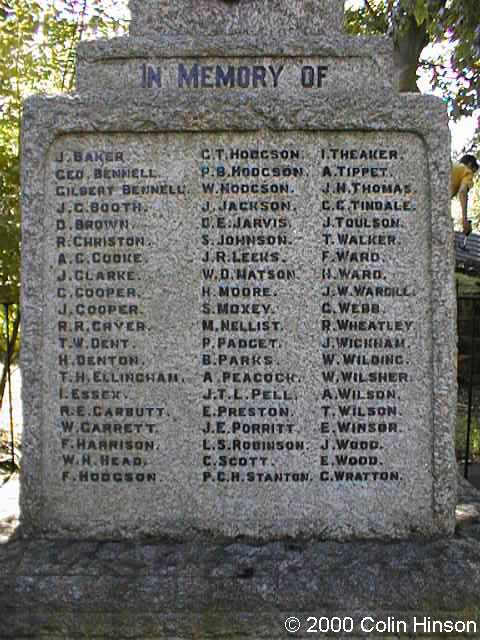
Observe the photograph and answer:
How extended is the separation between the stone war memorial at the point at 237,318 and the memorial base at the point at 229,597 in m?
0.31

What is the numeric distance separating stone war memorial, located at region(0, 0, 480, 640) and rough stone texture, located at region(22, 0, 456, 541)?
0.03ft

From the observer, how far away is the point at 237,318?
326cm

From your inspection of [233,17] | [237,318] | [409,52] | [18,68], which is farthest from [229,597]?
[409,52]

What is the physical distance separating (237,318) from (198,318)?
0.65ft

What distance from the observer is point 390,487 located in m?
3.23

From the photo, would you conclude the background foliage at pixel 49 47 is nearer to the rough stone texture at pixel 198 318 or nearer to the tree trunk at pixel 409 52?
the tree trunk at pixel 409 52

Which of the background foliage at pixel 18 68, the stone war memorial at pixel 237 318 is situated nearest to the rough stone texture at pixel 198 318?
the stone war memorial at pixel 237 318

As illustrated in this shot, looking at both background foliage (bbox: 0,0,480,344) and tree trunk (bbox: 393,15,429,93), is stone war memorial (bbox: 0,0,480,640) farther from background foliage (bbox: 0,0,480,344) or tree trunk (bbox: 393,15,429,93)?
tree trunk (bbox: 393,15,429,93)

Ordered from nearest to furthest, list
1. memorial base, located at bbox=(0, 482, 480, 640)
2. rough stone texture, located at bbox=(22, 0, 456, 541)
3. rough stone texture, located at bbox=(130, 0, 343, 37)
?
memorial base, located at bbox=(0, 482, 480, 640) → rough stone texture, located at bbox=(22, 0, 456, 541) → rough stone texture, located at bbox=(130, 0, 343, 37)

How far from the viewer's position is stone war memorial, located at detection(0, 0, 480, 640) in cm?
320

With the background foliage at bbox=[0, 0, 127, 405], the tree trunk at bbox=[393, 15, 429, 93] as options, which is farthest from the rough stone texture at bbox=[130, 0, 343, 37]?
the tree trunk at bbox=[393, 15, 429, 93]

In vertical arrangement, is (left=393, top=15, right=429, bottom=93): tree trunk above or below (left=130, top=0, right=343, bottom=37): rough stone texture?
above

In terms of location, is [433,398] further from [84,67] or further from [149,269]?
[84,67]

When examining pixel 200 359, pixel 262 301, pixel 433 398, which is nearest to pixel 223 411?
pixel 200 359
